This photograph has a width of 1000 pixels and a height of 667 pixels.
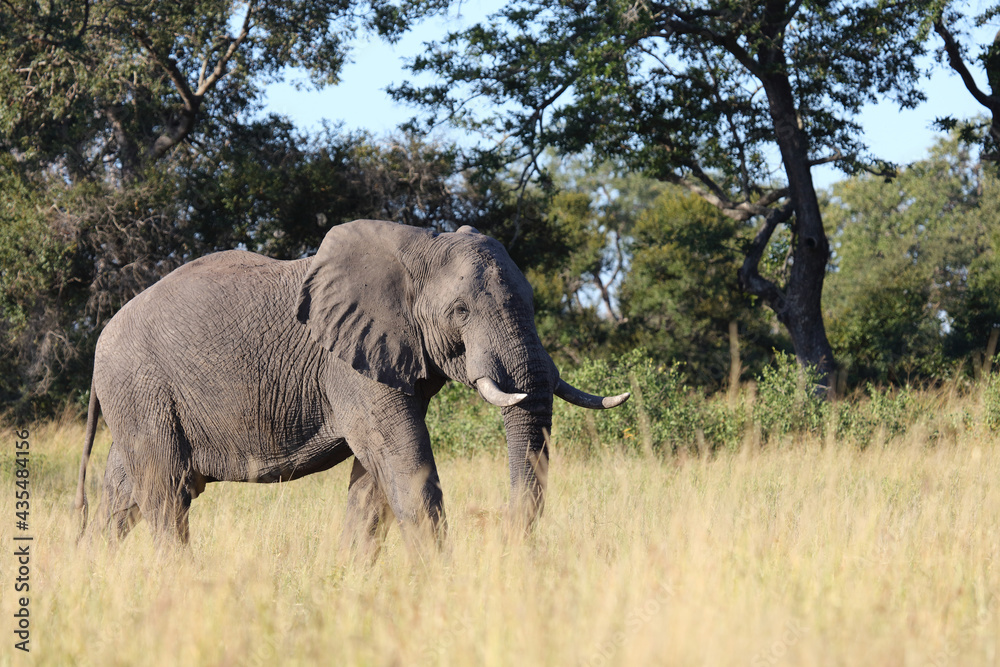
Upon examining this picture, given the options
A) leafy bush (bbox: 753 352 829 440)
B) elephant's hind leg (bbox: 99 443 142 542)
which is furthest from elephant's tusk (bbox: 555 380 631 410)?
leafy bush (bbox: 753 352 829 440)

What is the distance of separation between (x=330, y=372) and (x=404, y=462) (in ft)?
2.42

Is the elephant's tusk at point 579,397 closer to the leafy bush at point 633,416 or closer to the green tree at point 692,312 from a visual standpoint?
the leafy bush at point 633,416

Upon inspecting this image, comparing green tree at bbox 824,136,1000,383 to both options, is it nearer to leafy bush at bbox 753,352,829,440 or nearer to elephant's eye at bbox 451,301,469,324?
leafy bush at bbox 753,352,829,440

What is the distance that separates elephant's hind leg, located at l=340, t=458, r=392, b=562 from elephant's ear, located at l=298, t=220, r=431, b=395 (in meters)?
0.77

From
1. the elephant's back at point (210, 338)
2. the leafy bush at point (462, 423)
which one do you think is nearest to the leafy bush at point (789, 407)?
the leafy bush at point (462, 423)

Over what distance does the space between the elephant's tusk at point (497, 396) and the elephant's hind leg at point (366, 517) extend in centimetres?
109

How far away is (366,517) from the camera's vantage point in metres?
5.82

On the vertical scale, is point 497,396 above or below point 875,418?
above

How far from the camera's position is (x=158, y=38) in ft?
51.8

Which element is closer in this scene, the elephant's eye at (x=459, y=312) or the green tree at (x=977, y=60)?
the elephant's eye at (x=459, y=312)

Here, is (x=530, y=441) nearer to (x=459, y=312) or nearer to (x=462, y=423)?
(x=459, y=312)

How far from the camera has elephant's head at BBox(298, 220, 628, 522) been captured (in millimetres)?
5137

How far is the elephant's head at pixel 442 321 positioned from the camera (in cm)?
514

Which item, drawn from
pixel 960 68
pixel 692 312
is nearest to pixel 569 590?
pixel 960 68
